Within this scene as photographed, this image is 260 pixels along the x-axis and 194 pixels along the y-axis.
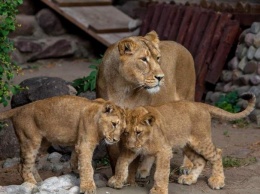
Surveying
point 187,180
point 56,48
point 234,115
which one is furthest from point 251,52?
point 56,48

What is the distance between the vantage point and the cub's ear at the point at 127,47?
7.00 metres

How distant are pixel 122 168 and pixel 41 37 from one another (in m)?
6.39

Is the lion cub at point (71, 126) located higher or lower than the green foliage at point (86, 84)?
higher

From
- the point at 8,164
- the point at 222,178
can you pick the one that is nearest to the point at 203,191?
the point at 222,178

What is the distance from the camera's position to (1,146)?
853 centimetres

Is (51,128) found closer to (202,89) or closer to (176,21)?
(202,89)

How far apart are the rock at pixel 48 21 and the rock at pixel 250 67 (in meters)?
3.88

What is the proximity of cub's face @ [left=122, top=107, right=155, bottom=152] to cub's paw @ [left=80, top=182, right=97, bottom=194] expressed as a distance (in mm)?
435

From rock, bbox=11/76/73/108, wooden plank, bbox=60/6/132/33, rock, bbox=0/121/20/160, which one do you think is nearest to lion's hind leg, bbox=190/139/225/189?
rock, bbox=0/121/20/160

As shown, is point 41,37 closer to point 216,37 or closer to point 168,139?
point 216,37

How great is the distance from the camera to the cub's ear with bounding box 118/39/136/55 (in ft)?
23.0

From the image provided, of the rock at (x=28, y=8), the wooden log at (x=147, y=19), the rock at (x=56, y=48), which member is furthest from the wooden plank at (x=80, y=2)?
the wooden log at (x=147, y=19)

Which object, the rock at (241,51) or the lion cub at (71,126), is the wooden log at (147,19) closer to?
the rock at (241,51)

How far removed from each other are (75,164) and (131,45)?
1182mm
